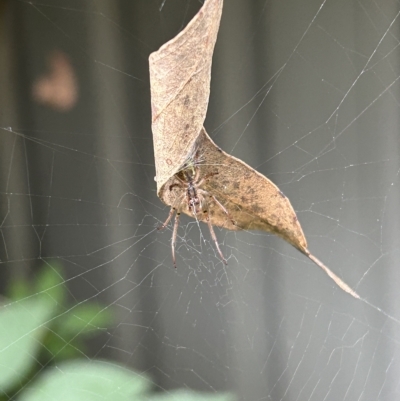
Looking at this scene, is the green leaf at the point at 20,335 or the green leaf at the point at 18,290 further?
the green leaf at the point at 18,290

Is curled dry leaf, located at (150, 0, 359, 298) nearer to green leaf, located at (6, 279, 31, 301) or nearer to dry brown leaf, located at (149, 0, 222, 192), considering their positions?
dry brown leaf, located at (149, 0, 222, 192)

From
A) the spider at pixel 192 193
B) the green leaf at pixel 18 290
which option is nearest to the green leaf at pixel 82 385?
the green leaf at pixel 18 290

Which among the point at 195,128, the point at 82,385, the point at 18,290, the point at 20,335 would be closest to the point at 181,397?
the point at 82,385

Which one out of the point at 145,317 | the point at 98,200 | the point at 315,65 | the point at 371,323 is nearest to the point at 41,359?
the point at 145,317

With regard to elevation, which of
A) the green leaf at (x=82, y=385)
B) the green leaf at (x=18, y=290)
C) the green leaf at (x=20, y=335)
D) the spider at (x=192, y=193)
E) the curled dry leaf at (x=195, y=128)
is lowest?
the green leaf at (x=82, y=385)

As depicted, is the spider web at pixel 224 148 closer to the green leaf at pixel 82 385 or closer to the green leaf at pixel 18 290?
the green leaf at pixel 18 290

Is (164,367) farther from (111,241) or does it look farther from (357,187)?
(357,187)

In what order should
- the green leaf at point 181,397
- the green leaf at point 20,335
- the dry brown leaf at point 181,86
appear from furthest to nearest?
the green leaf at point 181,397, the green leaf at point 20,335, the dry brown leaf at point 181,86

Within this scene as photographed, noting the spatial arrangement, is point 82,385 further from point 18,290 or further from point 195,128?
point 195,128
